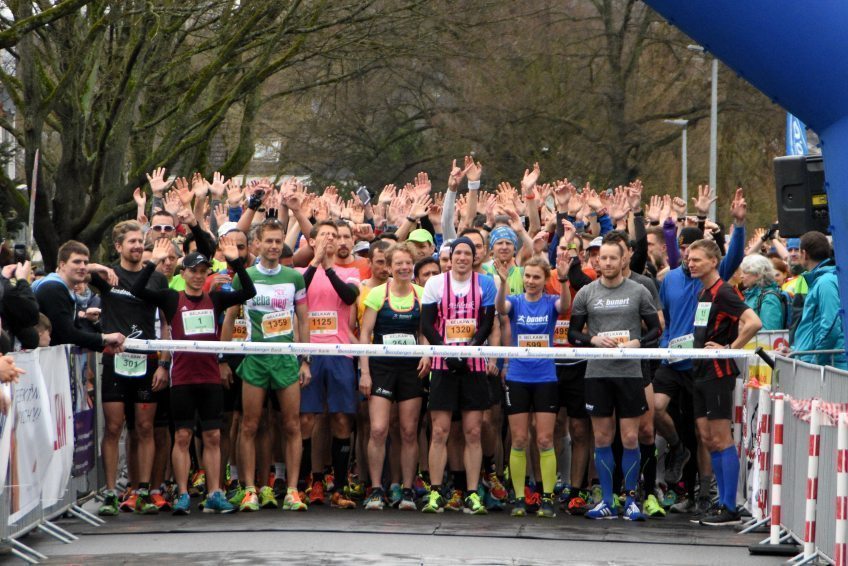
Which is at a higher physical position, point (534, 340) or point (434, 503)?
point (534, 340)

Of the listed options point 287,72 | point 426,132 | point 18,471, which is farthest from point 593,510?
point 426,132

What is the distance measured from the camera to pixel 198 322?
11.5 metres

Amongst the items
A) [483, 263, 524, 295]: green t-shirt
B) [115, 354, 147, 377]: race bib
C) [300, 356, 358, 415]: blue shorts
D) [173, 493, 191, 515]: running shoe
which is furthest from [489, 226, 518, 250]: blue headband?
[173, 493, 191, 515]: running shoe

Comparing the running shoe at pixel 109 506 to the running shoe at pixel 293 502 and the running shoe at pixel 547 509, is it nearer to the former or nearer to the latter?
the running shoe at pixel 293 502

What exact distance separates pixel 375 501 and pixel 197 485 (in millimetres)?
1744

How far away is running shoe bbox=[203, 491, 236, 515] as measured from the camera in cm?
1135

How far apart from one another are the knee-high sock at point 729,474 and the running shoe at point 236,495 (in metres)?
3.69

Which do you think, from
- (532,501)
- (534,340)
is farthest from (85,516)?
(534,340)

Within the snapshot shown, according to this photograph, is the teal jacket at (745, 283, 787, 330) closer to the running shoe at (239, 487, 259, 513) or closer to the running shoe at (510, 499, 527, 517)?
the running shoe at (510, 499, 527, 517)

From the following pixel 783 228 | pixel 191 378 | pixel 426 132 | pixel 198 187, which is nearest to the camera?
pixel 783 228

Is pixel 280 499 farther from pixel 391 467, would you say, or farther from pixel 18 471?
pixel 18 471

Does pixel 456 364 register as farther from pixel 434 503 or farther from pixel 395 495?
pixel 395 495

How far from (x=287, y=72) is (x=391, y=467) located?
2031 cm

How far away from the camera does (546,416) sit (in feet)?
38.0
